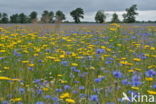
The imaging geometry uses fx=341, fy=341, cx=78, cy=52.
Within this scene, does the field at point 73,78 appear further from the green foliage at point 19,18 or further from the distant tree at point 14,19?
the distant tree at point 14,19

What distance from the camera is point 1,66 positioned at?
189 inches

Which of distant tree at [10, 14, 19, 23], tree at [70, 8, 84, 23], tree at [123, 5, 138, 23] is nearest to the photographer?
tree at [123, 5, 138, 23]

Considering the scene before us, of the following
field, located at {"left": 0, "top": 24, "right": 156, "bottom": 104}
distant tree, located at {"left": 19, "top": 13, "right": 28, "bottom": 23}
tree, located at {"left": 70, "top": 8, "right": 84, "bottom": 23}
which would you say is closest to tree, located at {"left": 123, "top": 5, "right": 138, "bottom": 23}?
tree, located at {"left": 70, "top": 8, "right": 84, "bottom": 23}

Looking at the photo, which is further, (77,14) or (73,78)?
(77,14)

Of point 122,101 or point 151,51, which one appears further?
point 151,51

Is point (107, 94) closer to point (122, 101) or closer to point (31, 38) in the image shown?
point (122, 101)

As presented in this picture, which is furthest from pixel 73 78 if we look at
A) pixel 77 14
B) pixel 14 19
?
pixel 14 19

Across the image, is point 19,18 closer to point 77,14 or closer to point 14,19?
point 14,19

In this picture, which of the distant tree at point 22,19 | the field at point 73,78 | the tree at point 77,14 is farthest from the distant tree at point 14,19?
the field at point 73,78

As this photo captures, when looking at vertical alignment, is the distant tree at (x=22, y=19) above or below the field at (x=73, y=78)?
below

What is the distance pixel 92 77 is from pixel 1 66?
137 centimetres

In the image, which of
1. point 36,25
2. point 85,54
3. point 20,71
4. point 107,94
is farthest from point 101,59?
point 36,25

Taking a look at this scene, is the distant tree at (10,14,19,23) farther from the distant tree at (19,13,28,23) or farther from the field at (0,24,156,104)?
the field at (0,24,156,104)

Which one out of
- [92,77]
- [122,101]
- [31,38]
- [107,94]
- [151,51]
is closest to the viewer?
[122,101]
